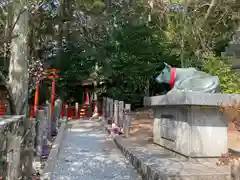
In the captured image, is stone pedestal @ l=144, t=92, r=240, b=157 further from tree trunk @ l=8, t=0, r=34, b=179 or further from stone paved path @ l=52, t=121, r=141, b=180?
tree trunk @ l=8, t=0, r=34, b=179

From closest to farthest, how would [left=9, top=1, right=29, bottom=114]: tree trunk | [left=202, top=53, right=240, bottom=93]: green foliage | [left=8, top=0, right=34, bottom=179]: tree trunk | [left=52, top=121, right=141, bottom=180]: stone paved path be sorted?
[left=52, top=121, right=141, bottom=180]: stone paved path < [left=8, top=0, right=34, bottom=179]: tree trunk < [left=9, top=1, right=29, bottom=114]: tree trunk < [left=202, top=53, right=240, bottom=93]: green foliage

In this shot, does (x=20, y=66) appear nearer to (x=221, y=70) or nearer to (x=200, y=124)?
(x=200, y=124)

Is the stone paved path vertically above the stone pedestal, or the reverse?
the stone pedestal

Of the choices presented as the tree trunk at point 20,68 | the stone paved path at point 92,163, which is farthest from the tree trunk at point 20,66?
the stone paved path at point 92,163

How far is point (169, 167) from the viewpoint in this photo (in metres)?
5.06

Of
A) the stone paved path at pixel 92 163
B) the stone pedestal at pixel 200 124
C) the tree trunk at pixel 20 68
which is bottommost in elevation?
the stone paved path at pixel 92 163

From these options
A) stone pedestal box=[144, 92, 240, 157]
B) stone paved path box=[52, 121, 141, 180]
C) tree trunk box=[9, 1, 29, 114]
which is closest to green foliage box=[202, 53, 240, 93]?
stone paved path box=[52, 121, 141, 180]

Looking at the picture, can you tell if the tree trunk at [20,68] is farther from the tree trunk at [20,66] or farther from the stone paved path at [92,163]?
the stone paved path at [92,163]

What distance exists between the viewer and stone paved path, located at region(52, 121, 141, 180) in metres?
5.73

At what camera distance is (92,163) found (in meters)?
6.73

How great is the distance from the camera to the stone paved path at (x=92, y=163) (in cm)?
573

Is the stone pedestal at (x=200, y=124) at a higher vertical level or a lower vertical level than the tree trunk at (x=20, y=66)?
lower

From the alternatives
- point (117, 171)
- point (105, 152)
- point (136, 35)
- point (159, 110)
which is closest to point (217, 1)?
point (136, 35)

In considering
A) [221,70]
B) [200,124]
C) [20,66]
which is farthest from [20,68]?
[221,70]
